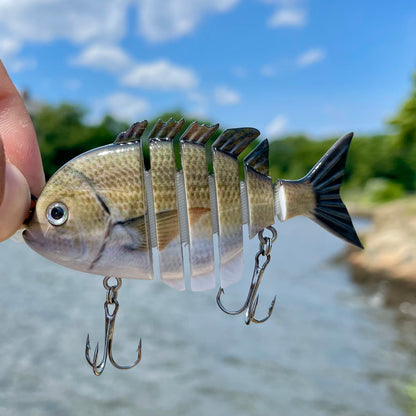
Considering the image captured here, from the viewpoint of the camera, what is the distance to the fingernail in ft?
2.72

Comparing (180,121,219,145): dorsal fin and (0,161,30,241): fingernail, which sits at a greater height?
A: (180,121,219,145): dorsal fin

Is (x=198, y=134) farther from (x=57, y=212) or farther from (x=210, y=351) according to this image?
(x=210, y=351)

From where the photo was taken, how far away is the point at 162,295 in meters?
15.7

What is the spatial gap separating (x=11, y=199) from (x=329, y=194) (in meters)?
0.68

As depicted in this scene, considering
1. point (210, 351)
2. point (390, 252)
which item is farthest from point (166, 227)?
point (390, 252)

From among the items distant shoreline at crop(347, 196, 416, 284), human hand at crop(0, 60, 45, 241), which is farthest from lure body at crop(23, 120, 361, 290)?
distant shoreline at crop(347, 196, 416, 284)

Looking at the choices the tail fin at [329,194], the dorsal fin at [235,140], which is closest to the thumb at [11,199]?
the dorsal fin at [235,140]

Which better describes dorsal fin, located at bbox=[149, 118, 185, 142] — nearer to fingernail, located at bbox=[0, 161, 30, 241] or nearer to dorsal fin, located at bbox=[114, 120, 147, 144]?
dorsal fin, located at bbox=[114, 120, 147, 144]

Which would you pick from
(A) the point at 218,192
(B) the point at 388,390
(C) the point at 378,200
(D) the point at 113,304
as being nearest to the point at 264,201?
(A) the point at 218,192

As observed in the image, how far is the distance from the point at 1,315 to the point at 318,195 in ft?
48.6

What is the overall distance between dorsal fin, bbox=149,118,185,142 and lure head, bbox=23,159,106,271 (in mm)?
175

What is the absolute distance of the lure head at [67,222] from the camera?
89 cm

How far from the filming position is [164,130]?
952 mm

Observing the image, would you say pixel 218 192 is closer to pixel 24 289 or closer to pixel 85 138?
pixel 24 289
